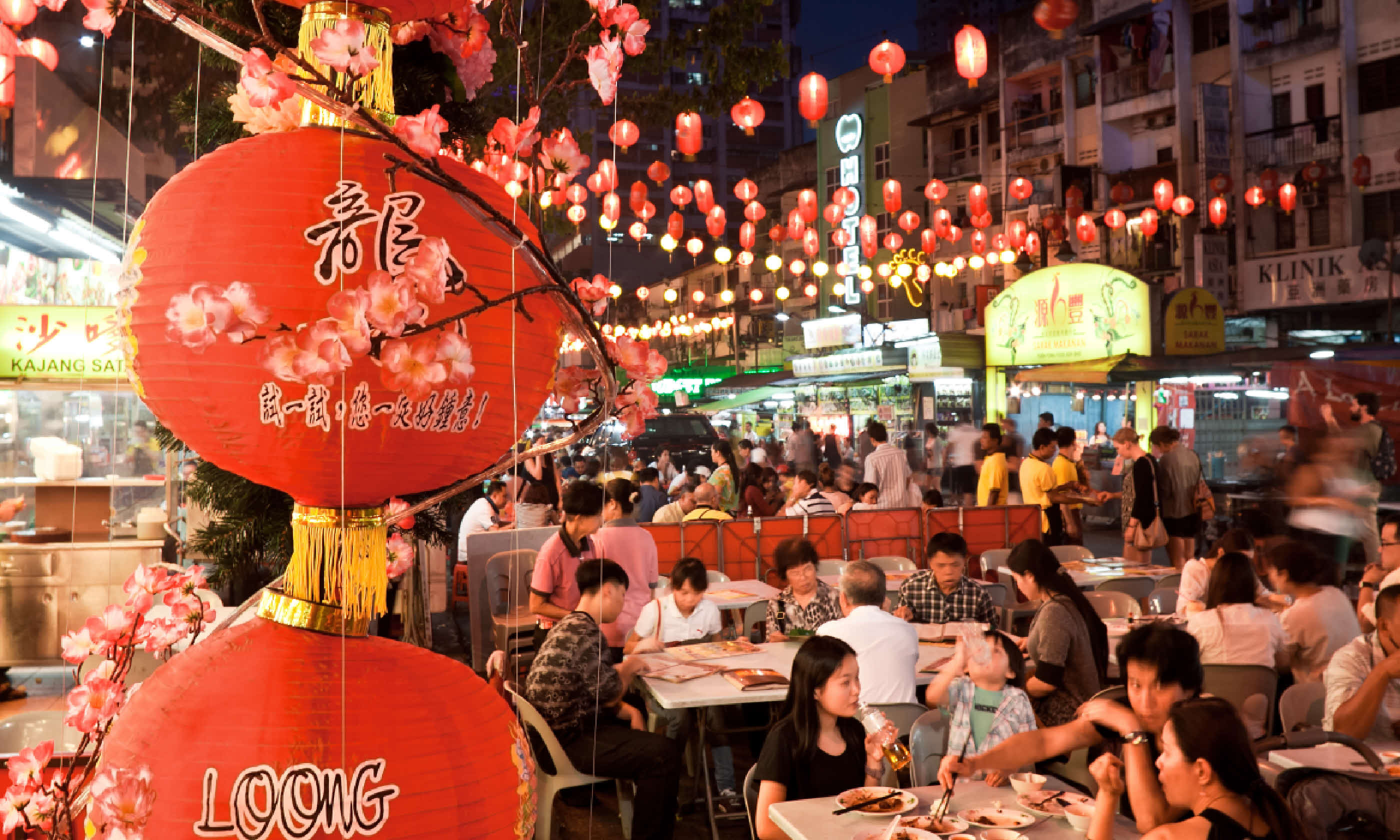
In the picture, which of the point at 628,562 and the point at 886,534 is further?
the point at 886,534

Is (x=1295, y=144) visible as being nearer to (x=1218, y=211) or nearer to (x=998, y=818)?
(x=1218, y=211)

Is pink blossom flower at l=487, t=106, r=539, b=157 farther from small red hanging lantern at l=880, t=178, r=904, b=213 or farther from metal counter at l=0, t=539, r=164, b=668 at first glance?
small red hanging lantern at l=880, t=178, r=904, b=213

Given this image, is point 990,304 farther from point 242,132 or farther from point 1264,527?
point 242,132

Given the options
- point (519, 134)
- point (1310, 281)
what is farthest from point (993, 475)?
point (1310, 281)

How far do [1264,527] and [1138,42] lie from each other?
2031cm

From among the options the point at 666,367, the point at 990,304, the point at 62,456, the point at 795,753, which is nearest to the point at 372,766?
the point at 666,367

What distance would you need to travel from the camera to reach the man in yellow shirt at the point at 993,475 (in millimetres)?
12417

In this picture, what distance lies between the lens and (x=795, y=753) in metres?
4.45

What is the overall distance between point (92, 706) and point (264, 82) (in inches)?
44.9

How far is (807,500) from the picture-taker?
38.2ft

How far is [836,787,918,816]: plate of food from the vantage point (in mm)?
3984

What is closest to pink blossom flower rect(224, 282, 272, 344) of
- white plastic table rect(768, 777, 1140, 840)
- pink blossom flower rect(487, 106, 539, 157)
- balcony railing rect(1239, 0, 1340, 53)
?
pink blossom flower rect(487, 106, 539, 157)

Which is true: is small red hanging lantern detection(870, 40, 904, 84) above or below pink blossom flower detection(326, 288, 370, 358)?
above

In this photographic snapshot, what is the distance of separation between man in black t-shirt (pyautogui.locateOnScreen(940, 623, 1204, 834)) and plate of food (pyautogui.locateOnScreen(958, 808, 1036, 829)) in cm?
16
